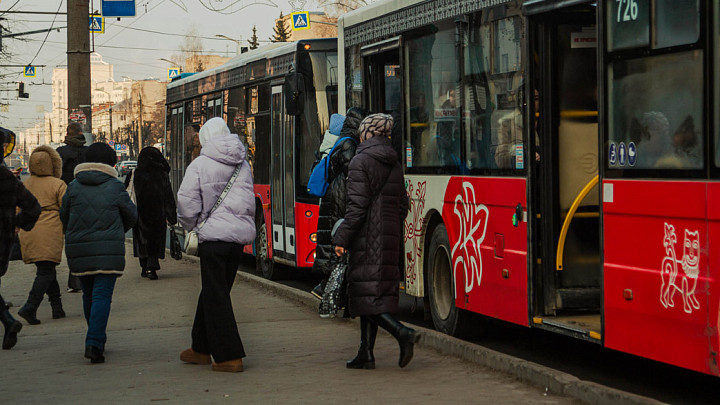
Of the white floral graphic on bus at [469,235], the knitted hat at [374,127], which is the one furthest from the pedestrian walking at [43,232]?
the knitted hat at [374,127]

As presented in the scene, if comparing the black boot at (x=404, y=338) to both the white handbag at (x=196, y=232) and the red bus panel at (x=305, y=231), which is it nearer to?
the white handbag at (x=196, y=232)

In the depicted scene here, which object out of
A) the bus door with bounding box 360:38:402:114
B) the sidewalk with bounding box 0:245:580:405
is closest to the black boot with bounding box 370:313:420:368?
the sidewalk with bounding box 0:245:580:405

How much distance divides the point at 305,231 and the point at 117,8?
845cm

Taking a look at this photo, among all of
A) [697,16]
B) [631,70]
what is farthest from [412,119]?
[697,16]

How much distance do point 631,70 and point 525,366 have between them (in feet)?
6.78

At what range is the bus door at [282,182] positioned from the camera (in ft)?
51.1

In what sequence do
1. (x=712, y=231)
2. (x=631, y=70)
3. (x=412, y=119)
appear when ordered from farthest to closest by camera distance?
(x=412, y=119), (x=631, y=70), (x=712, y=231)

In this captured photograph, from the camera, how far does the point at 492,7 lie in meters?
9.19

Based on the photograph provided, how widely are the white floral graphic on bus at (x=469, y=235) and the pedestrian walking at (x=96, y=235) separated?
8.80 feet

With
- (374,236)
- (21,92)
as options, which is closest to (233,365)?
(374,236)

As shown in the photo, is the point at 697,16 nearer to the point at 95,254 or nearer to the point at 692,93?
the point at 692,93

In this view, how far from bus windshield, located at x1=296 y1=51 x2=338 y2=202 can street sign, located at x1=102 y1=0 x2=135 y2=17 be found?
729cm

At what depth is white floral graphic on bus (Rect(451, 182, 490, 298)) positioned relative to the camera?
9414 mm

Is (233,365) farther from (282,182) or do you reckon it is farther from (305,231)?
(282,182)
